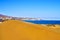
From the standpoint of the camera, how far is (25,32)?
4.34 m

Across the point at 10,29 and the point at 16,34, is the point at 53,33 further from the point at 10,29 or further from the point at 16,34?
the point at 10,29

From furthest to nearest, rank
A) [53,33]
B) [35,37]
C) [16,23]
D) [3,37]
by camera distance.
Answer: [16,23]
[3,37]
[35,37]
[53,33]

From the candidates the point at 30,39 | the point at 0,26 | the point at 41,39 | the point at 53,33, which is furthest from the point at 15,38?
the point at 0,26

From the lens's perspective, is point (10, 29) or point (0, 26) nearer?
point (10, 29)

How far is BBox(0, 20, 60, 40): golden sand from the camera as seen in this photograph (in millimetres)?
3657

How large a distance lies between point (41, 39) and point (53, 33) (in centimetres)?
34

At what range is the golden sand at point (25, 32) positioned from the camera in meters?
3.66

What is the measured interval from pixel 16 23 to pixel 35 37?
1.33m

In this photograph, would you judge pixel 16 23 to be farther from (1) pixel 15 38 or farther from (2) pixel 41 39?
(2) pixel 41 39

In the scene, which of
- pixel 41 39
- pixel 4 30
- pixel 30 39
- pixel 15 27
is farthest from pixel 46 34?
pixel 4 30

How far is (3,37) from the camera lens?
4.70 m

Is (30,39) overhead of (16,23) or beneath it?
beneath

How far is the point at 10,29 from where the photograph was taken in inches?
196

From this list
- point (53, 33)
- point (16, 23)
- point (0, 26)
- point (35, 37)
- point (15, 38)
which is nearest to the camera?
point (53, 33)
